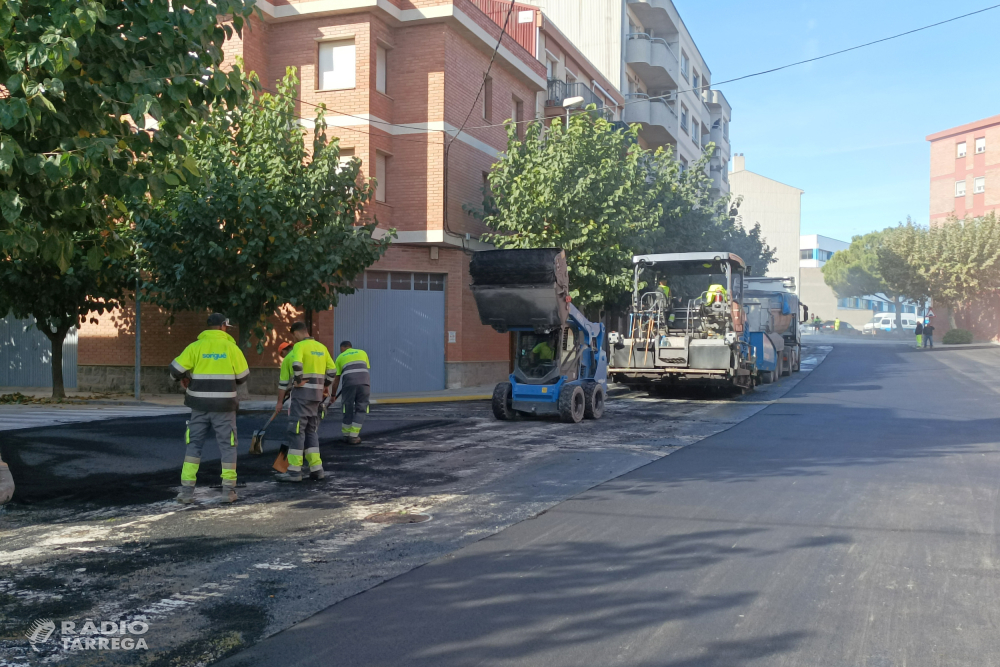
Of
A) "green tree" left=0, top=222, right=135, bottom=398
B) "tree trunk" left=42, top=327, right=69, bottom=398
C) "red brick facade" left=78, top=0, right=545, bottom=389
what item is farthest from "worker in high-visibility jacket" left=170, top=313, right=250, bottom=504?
"red brick facade" left=78, top=0, right=545, bottom=389

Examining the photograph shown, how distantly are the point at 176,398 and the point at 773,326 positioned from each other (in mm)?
16985

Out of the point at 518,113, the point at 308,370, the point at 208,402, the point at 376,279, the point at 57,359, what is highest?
the point at 518,113

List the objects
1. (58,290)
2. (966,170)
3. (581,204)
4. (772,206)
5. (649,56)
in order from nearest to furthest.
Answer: (58,290), (581,204), (649,56), (966,170), (772,206)

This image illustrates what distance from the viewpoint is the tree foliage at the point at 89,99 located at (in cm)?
584

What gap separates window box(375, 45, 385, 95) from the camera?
22391 millimetres

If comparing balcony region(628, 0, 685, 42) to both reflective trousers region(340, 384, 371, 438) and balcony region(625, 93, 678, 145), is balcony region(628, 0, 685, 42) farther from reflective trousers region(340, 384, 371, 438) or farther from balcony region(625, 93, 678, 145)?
reflective trousers region(340, 384, 371, 438)

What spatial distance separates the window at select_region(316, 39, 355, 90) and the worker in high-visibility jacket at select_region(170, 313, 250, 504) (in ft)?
51.7

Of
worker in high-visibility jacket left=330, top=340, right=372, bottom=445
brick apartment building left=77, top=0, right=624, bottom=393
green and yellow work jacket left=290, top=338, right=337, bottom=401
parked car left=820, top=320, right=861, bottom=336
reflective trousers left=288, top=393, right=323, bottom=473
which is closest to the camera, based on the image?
reflective trousers left=288, top=393, right=323, bottom=473

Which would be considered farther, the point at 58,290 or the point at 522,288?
the point at 58,290

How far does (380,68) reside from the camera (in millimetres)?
22750

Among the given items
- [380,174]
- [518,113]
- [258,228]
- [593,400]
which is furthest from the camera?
[518,113]

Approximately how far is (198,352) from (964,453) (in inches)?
368

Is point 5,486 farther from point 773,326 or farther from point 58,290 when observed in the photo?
point 773,326

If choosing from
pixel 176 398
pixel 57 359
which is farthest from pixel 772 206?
pixel 57 359
